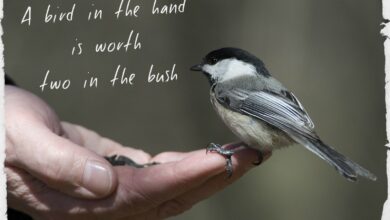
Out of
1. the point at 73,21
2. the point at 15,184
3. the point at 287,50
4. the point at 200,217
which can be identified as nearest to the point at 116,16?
the point at 73,21

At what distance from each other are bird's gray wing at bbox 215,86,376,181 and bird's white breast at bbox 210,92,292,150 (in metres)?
0.02

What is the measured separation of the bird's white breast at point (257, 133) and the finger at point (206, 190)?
0.04 m

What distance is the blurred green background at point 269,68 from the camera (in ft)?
9.70

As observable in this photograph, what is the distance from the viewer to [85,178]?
54.5 inches

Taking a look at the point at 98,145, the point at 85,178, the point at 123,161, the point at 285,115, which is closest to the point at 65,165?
the point at 85,178

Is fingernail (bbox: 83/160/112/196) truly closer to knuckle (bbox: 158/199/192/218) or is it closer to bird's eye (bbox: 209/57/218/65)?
knuckle (bbox: 158/199/192/218)

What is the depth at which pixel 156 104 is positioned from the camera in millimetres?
3129

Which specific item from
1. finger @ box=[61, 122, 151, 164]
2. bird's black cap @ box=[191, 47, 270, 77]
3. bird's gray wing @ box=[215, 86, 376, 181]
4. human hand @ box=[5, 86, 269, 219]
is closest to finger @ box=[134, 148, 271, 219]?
human hand @ box=[5, 86, 269, 219]

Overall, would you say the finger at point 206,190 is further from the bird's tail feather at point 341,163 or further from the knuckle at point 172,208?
the bird's tail feather at point 341,163

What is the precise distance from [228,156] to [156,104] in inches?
67.9

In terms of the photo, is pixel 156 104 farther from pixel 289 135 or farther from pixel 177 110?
pixel 289 135

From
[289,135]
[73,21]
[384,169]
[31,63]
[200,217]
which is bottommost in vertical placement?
[200,217]

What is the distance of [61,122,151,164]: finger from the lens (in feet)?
6.82

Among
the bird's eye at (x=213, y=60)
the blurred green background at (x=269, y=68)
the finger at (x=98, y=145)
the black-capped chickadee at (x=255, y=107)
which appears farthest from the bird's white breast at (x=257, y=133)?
the blurred green background at (x=269, y=68)
